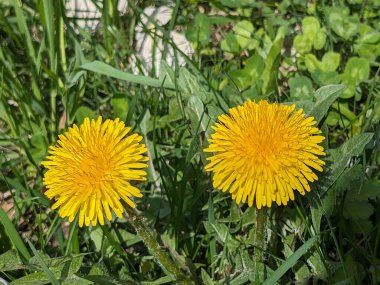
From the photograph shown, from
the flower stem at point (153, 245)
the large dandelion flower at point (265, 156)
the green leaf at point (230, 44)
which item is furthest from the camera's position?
the green leaf at point (230, 44)

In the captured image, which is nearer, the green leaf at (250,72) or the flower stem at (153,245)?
the flower stem at (153,245)

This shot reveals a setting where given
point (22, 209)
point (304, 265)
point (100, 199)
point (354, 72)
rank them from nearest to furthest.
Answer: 1. point (100, 199)
2. point (304, 265)
3. point (22, 209)
4. point (354, 72)

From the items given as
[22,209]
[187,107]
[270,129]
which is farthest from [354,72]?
[22,209]

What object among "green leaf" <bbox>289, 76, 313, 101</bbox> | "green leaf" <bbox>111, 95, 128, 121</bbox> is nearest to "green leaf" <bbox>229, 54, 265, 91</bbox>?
"green leaf" <bbox>289, 76, 313, 101</bbox>

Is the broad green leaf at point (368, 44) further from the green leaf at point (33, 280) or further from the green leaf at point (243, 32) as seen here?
the green leaf at point (33, 280)

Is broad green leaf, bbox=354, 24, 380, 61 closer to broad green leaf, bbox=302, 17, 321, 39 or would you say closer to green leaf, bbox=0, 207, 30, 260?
broad green leaf, bbox=302, 17, 321, 39

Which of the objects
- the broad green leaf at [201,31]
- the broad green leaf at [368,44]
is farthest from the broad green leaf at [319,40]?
the broad green leaf at [201,31]

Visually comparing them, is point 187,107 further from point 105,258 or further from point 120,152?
point 105,258
